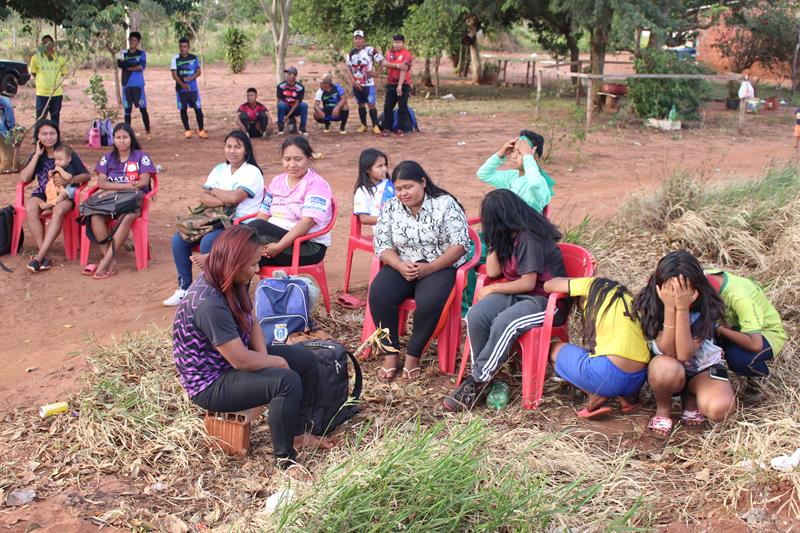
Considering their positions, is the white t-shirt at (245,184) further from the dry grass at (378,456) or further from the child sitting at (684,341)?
the child sitting at (684,341)

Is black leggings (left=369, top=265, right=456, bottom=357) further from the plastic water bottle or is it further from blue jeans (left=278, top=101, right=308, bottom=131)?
blue jeans (left=278, top=101, right=308, bottom=131)

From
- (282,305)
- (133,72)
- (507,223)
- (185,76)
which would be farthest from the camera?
(185,76)

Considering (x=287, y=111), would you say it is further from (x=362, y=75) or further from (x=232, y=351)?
(x=232, y=351)

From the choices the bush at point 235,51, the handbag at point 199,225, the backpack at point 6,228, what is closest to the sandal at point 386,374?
the handbag at point 199,225

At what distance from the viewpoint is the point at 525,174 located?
17.7ft

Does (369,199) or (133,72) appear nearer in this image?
(369,199)

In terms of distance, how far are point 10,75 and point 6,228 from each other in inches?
412

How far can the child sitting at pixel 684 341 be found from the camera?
3.81 meters

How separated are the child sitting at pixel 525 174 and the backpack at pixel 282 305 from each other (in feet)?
4.77

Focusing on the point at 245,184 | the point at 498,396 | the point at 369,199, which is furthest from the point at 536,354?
the point at 245,184

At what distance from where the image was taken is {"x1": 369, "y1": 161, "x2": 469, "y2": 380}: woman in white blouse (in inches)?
191

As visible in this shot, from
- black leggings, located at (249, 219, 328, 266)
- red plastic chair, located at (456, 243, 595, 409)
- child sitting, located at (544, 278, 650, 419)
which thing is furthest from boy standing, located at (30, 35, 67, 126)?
child sitting, located at (544, 278, 650, 419)

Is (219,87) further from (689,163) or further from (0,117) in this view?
(689,163)

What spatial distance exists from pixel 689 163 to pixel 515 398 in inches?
310
